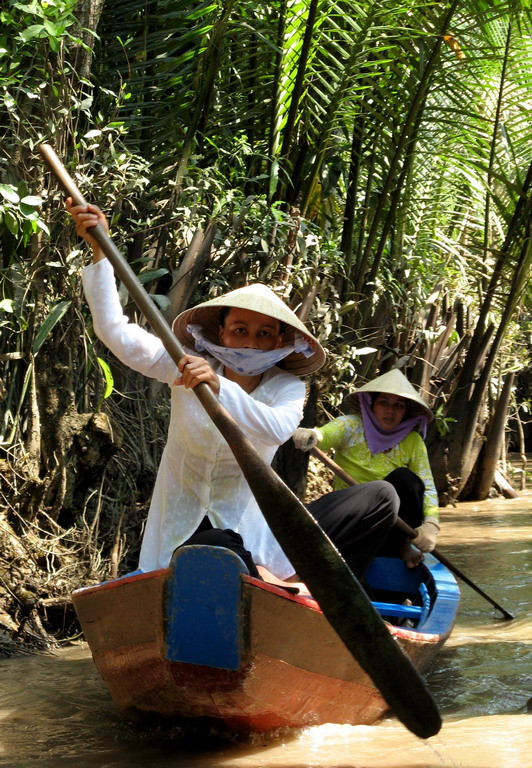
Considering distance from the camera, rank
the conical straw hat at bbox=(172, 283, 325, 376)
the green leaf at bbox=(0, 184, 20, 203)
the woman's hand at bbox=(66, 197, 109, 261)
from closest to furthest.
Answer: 1. the woman's hand at bbox=(66, 197, 109, 261)
2. the conical straw hat at bbox=(172, 283, 325, 376)
3. the green leaf at bbox=(0, 184, 20, 203)

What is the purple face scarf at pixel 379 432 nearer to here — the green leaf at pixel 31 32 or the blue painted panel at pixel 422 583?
the blue painted panel at pixel 422 583

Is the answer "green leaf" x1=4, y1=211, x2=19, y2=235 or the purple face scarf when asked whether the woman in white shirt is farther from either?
the purple face scarf

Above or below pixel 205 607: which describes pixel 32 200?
above

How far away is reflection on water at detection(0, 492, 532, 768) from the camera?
10.0 feet

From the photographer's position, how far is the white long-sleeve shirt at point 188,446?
3053mm

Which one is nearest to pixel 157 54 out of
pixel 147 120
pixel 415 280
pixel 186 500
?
pixel 147 120

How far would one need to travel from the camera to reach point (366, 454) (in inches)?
191

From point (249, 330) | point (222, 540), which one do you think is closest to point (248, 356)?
point (249, 330)

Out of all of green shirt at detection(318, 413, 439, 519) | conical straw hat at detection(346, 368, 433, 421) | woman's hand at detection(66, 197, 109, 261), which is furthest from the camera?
green shirt at detection(318, 413, 439, 519)

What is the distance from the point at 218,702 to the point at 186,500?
625mm

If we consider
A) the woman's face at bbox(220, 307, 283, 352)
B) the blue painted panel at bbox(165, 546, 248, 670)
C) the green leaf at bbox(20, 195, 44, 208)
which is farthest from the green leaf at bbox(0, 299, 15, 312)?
the blue painted panel at bbox(165, 546, 248, 670)

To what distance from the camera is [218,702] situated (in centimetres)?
306

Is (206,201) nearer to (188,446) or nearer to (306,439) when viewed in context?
(306,439)

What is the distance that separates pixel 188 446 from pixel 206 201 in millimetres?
2607
